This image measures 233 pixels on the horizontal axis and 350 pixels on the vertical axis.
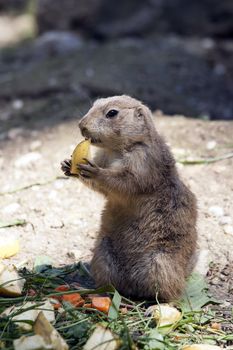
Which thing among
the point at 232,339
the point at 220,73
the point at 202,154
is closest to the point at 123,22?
the point at 220,73

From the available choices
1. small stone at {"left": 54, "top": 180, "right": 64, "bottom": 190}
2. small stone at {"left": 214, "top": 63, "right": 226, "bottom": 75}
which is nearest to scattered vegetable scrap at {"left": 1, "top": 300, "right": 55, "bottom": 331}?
small stone at {"left": 54, "top": 180, "right": 64, "bottom": 190}

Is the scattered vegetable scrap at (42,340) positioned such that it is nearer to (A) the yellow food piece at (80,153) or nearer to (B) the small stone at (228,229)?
(A) the yellow food piece at (80,153)

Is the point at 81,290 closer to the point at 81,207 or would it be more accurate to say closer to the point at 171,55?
the point at 81,207

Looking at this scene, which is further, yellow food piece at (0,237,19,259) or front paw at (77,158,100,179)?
yellow food piece at (0,237,19,259)

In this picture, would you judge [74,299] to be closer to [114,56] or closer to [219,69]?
[114,56]

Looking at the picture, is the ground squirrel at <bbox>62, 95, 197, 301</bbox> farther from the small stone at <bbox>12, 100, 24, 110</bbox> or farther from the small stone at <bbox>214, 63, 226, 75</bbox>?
the small stone at <bbox>214, 63, 226, 75</bbox>
